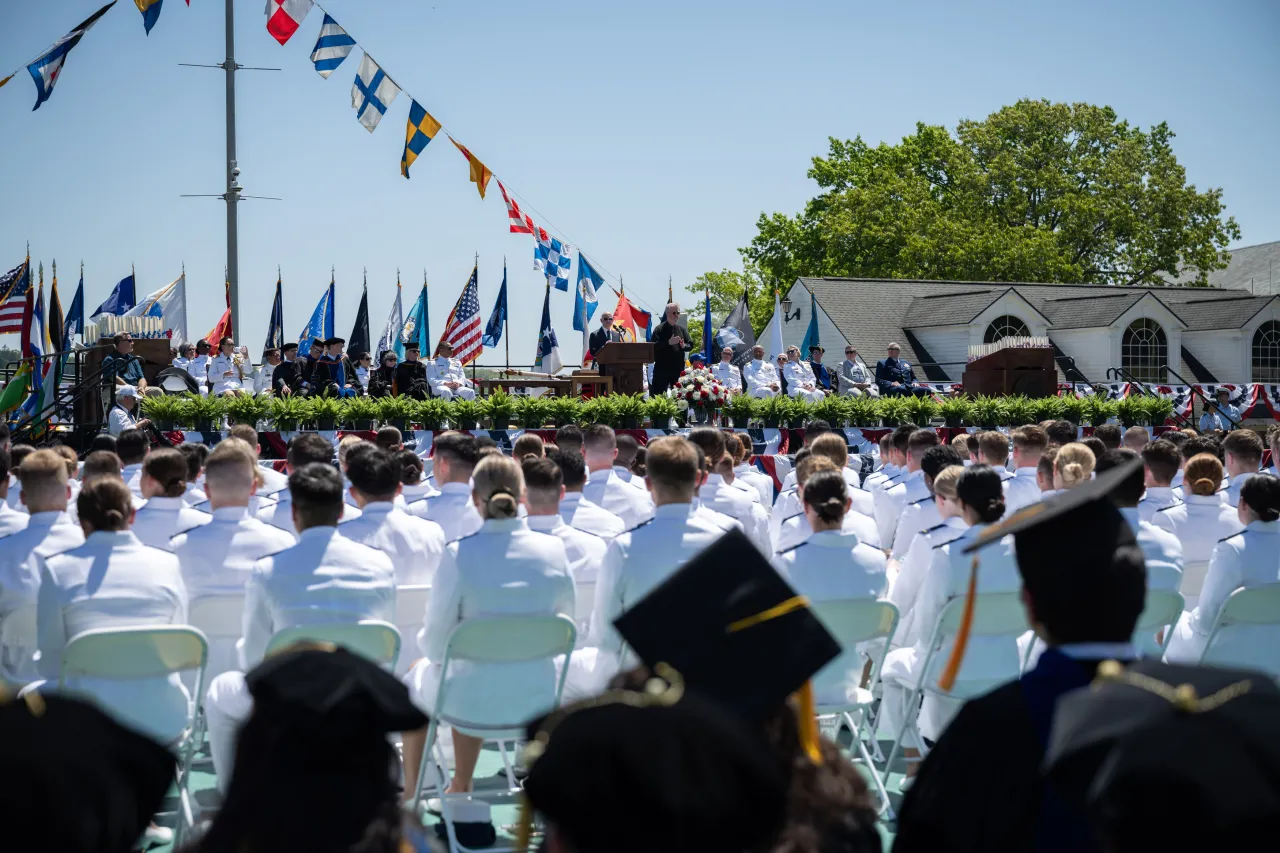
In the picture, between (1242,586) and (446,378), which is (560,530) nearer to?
(1242,586)

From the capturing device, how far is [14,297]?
70.8 ft

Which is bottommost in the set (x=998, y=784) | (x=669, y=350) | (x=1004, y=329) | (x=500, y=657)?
(x=500, y=657)

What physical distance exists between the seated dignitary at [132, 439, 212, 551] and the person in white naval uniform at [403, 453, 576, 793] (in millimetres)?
2171

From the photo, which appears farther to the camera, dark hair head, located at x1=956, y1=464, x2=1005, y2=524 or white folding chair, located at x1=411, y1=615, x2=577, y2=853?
dark hair head, located at x1=956, y1=464, x2=1005, y2=524

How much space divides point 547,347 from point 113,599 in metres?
25.3

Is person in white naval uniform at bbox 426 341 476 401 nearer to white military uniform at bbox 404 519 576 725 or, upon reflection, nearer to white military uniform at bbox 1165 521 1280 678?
white military uniform at bbox 404 519 576 725

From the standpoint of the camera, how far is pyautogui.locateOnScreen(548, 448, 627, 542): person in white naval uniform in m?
7.10

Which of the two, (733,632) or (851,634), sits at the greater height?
(733,632)

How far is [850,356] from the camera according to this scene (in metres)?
23.3

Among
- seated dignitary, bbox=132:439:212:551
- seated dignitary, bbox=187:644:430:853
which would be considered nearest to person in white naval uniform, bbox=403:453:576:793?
seated dignitary, bbox=132:439:212:551

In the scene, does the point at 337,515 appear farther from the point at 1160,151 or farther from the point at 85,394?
the point at 1160,151

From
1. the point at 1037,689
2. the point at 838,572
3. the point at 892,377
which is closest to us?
the point at 1037,689

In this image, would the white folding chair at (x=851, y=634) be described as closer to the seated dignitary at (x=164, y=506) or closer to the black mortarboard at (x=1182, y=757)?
the black mortarboard at (x=1182, y=757)

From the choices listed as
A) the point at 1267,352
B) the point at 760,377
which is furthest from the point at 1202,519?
the point at 1267,352
